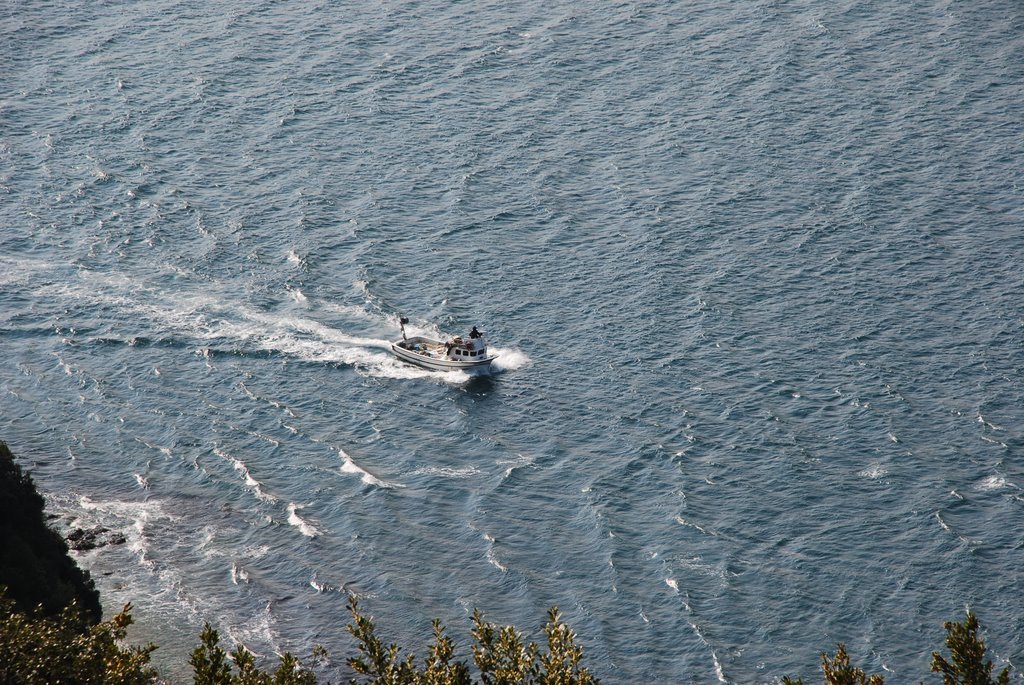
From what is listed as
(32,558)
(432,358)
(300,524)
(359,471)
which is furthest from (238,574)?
(432,358)

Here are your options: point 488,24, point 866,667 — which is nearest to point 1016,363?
point 866,667

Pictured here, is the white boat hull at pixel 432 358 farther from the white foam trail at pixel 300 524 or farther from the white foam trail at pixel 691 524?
the white foam trail at pixel 691 524

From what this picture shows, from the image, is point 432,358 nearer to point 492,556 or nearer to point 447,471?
point 447,471

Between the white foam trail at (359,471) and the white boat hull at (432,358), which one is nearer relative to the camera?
the white foam trail at (359,471)

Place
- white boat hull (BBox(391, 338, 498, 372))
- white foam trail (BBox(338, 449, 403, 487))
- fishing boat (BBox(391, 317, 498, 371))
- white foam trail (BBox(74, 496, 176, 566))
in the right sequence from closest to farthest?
white foam trail (BBox(74, 496, 176, 566)) < white foam trail (BBox(338, 449, 403, 487)) < fishing boat (BBox(391, 317, 498, 371)) < white boat hull (BBox(391, 338, 498, 372))

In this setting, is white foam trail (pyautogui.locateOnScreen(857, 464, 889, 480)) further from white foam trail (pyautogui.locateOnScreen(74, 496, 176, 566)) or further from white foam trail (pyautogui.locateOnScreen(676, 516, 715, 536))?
white foam trail (pyautogui.locateOnScreen(74, 496, 176, 566))

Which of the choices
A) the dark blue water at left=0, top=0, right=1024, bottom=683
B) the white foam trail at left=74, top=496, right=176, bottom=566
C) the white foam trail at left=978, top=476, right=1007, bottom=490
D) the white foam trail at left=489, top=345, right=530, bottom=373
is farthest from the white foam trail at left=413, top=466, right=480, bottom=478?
the white foam trail at left=978, top=476, right=1007, bottom=490

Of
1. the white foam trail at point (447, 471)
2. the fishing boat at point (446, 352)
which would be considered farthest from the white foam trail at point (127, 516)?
the fishing boat at point (446, 352)
